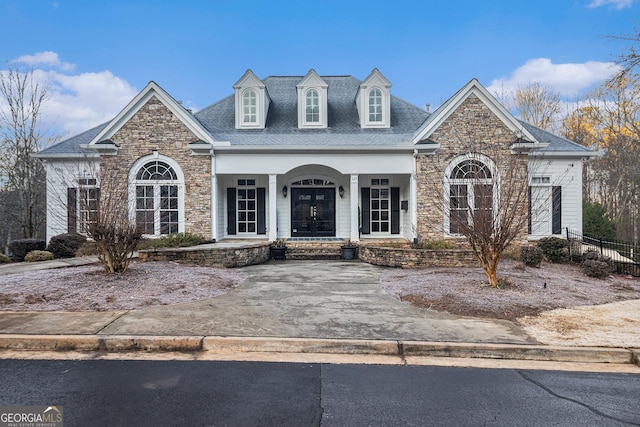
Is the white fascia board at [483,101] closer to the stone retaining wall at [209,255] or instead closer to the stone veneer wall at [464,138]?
the stone veneer wall at [464,138]

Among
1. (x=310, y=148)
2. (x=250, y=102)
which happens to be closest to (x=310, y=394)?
(x=310, y=148)

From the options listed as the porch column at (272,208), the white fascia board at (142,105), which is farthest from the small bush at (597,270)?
the white fascia board at (142,105)

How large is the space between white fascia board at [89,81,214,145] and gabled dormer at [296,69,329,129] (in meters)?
4.40

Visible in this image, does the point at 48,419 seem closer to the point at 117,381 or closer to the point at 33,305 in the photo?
the point at 117,381

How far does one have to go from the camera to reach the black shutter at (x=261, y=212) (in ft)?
50.9

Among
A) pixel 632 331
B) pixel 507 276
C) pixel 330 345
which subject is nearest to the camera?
pixel 330 345

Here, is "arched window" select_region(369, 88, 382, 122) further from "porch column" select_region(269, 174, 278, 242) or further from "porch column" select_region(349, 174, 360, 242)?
"porch column" select_region(269, 174, 278, 242)

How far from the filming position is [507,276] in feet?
30.2

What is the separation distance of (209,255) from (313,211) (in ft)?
18.6

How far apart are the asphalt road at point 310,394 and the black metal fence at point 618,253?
31.3ft

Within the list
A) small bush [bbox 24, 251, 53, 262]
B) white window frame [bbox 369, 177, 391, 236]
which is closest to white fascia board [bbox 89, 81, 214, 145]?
small bush [bbox 24, 251, 53, 262]

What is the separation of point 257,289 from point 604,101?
25.0 m

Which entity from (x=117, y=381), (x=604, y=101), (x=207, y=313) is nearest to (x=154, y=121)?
(x=207, y=313)

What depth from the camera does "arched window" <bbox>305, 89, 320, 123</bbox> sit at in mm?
15977
